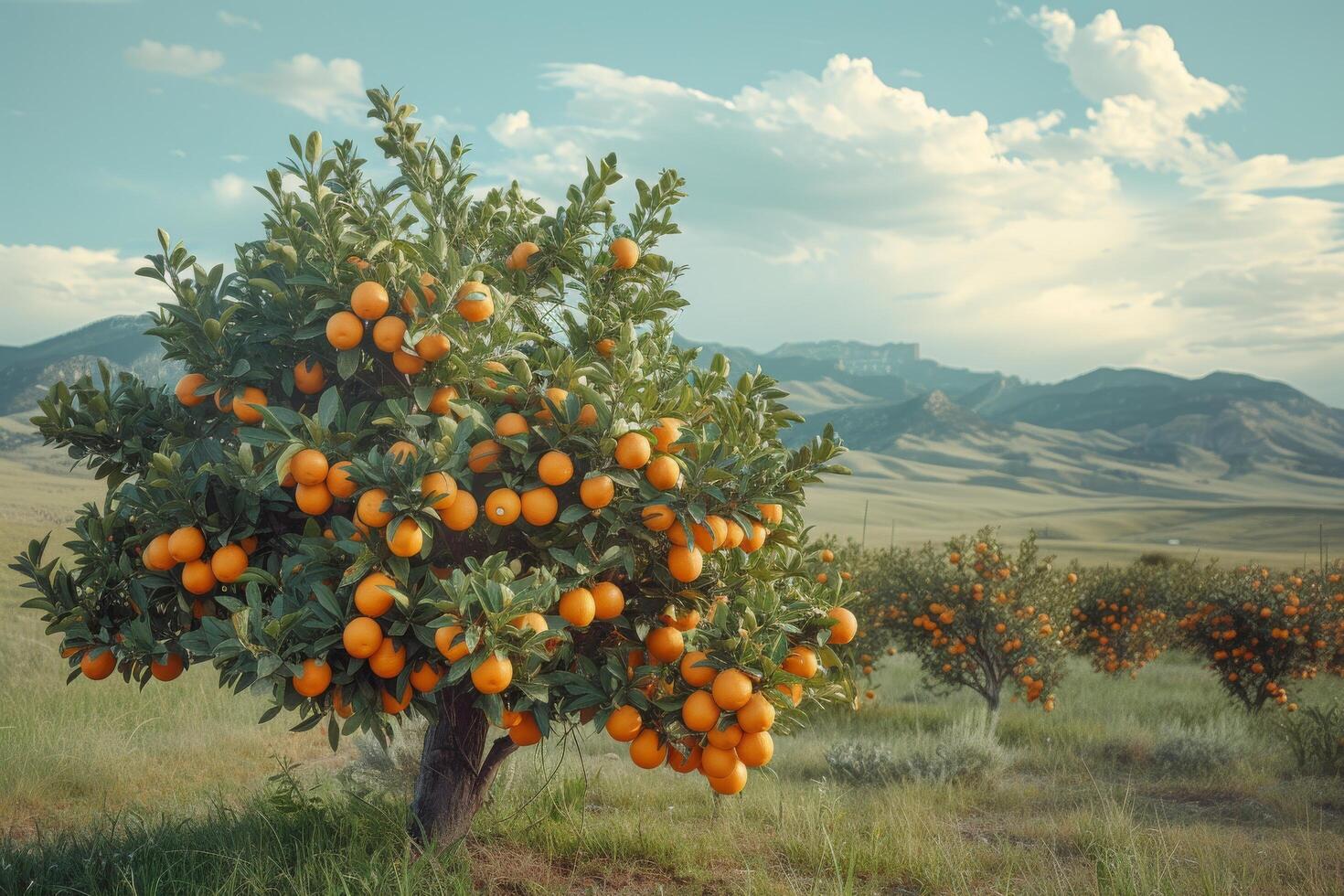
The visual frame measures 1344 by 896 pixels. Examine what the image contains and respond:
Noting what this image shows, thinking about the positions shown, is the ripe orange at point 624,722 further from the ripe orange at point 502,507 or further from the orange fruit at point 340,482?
the orange fruit at point 340,482

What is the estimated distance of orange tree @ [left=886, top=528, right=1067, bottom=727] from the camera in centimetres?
1049

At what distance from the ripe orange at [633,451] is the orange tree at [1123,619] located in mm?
13720

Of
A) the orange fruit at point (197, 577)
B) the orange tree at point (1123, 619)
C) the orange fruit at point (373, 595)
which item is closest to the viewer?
the orange fruit at point (373, 595)

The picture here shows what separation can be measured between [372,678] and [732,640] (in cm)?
132

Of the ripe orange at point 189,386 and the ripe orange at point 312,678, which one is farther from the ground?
the ripe orange at point 189,386

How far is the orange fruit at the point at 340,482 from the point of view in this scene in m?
2.88

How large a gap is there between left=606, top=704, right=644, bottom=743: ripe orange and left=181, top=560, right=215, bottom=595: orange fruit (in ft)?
5.31

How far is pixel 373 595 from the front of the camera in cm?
281

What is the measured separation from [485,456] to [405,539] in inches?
16.0

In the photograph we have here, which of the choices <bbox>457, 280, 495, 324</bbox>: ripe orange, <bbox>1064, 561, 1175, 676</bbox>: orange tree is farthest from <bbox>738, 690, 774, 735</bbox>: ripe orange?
<bbox>1064, 561, 1175, 676</bbox>: orange tree

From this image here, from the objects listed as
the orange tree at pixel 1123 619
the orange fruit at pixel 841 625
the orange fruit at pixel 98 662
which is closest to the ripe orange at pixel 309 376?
the orange fruit at pixel 98 662

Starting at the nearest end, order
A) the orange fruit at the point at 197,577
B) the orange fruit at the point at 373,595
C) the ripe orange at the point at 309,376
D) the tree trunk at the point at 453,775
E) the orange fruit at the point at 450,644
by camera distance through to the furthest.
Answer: the orange fruit at the point at 450,644
the orange fruit at the point at 373,595
the orange fruit at the point at 197,577
the ripe orange at the point at 309,376
the tree trunk at the point at 453,775

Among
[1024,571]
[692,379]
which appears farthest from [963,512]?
[692,379]

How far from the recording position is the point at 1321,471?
176000mm
